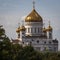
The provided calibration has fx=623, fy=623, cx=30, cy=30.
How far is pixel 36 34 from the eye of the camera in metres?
130

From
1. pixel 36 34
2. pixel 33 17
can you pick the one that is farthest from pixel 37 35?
pixel 33 17

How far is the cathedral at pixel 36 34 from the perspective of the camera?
130 m

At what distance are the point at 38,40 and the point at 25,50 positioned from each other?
161 feet

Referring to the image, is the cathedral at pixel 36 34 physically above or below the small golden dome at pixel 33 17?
below

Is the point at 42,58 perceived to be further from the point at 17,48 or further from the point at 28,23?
the point at 28,23

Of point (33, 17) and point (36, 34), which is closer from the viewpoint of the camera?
point (36, 34)

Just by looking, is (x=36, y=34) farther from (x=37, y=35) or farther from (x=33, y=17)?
(x=33, y=17)

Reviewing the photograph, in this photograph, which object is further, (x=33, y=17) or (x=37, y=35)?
(x=33, y=17)

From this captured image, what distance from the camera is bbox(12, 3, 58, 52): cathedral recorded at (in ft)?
425

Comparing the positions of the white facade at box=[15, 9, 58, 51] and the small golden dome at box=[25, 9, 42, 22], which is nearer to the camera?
the white facade at box=[15, 9, 58, 51]

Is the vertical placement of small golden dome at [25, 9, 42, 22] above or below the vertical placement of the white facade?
above

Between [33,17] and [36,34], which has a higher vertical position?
[33,17]

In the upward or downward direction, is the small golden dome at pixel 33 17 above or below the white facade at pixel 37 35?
above

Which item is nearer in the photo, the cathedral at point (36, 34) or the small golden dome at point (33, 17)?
the cathedral at point (36, 34)
